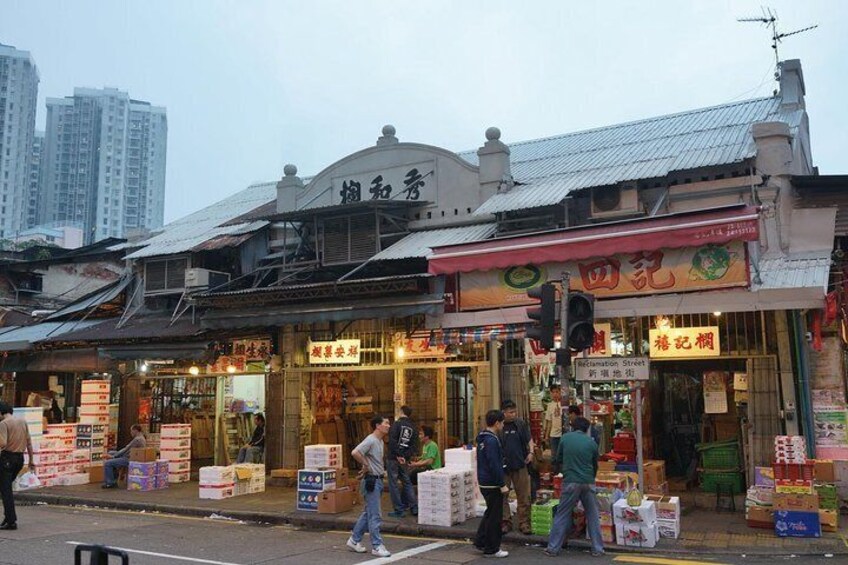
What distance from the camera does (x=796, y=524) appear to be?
10.1m

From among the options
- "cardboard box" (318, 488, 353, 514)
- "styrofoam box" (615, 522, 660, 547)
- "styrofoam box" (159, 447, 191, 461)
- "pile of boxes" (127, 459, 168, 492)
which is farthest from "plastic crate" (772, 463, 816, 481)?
"styrofoam box" (159, 447, 191, 461)

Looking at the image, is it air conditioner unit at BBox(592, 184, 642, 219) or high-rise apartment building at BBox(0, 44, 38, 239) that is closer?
air conditioner unit at BBox(592, 184, 642, 219)

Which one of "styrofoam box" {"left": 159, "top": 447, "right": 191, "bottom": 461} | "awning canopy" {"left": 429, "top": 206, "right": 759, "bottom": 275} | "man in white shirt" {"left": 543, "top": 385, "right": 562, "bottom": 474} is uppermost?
"awning canopy" {"left": 429, "top": 206, "right": 759, "bottom": 275}

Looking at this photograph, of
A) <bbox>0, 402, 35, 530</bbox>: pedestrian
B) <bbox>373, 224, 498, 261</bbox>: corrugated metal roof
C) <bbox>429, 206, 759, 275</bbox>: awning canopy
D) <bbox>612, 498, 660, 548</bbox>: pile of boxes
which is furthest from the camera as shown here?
<bbox>373, 224, 498, 261</bbox>: corrugated metal roof

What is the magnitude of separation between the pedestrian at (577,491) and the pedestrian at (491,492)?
2.37ft

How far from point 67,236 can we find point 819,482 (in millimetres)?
51832

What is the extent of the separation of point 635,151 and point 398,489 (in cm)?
855

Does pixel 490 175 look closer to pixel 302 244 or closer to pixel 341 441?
pixel 302 244

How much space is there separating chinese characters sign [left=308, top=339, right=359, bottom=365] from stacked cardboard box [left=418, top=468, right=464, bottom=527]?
Result: 5430 mm

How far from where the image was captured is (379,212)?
1602cm

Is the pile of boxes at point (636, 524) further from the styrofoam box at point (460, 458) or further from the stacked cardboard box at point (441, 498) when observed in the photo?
the styrofoam box at point (460, 458)

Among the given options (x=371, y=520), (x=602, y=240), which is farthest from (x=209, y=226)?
(x=371, y=520)

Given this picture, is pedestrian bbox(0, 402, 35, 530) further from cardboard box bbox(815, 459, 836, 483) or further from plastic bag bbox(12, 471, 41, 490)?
cardboard box bbox(815, 459, 836, 483)

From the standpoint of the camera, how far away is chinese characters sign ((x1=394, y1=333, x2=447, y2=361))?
1561 cm
